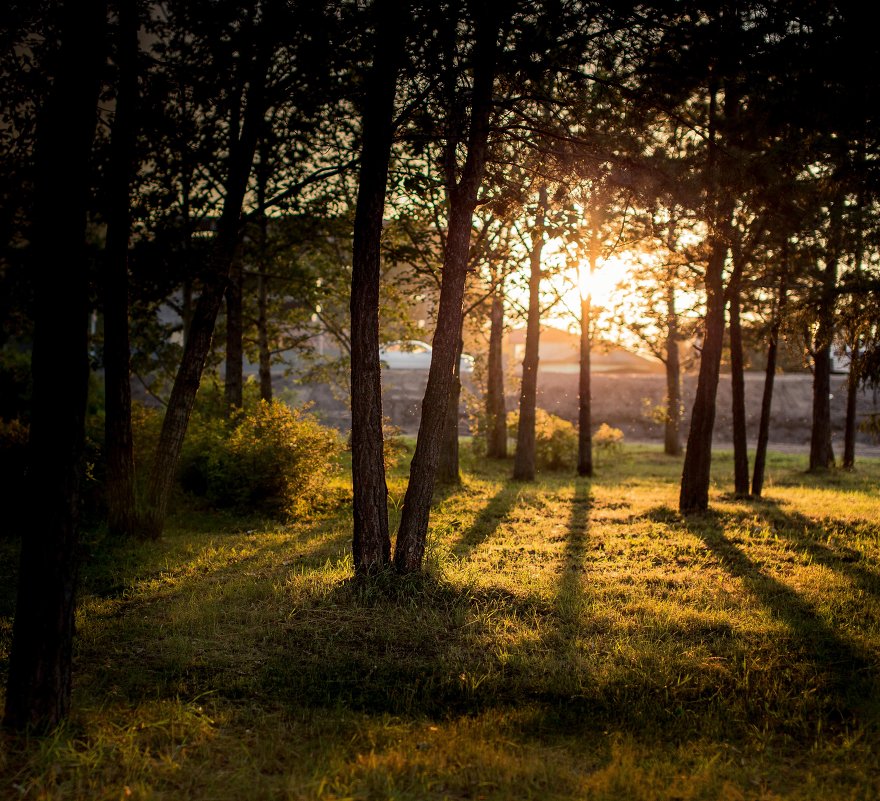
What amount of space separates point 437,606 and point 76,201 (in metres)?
4.95

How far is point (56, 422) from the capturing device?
4762 mm

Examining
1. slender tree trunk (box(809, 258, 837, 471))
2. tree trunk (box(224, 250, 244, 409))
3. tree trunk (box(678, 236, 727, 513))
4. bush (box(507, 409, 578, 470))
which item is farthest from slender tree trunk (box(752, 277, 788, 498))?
tree trunk (box(224, 250, 244, 409))

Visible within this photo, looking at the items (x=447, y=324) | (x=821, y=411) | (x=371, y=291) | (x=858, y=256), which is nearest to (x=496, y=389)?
(x=821, y=411)

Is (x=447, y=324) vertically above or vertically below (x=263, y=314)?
below

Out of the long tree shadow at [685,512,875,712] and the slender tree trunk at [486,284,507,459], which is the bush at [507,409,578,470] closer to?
the slender tree trunk at [486,284,507,459]

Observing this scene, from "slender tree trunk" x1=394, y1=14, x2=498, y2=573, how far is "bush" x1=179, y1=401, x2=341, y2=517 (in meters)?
6.24

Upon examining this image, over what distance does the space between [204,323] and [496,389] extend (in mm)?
13636

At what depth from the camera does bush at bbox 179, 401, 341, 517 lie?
1432 centimetres

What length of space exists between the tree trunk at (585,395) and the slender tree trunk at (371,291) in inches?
534

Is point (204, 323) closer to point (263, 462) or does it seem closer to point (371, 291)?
point (263, 462)

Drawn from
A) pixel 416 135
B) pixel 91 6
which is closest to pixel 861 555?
pixel 416 135

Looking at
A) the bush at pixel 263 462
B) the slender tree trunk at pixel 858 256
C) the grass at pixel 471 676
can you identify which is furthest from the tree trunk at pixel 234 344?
the slender tree trunk at pixel 858 256

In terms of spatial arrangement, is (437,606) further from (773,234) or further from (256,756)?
(773,234)

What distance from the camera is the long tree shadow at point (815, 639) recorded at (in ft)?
19.2
